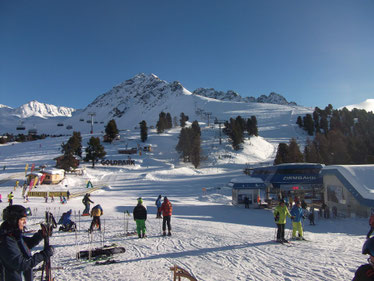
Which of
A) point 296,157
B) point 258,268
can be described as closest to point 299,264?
point 258,268

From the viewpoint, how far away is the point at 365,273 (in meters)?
2.52

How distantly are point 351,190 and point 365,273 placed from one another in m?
17.5

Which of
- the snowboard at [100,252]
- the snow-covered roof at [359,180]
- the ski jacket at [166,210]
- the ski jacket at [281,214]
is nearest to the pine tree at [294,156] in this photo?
the snow-covered roof at [359,180]

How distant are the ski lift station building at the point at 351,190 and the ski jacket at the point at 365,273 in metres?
16.4

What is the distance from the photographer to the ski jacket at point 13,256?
2.89m

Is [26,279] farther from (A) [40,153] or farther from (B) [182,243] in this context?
(A) [40,153]

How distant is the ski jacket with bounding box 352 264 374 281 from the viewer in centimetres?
248

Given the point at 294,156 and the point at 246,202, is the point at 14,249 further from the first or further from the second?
the point at 294,156

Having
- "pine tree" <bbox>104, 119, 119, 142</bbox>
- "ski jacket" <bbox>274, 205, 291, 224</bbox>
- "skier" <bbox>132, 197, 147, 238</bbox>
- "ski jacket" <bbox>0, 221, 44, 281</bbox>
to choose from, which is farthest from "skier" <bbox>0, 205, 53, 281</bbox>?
"pine tree" <bbox>104, 119, 119, 142</bbox>

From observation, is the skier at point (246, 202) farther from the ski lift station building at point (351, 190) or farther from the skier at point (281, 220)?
the skier at point (281, 220)

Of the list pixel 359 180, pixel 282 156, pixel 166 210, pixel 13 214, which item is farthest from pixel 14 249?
pixel 282 156

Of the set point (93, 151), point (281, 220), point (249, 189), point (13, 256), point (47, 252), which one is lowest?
point (249, 189)

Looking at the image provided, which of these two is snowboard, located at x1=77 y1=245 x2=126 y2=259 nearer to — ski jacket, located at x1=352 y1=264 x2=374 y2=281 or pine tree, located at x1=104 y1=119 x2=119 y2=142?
ski jacket, located at x1=352 y1=264 x2=374 y2=281

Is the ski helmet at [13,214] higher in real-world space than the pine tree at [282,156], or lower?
higher
